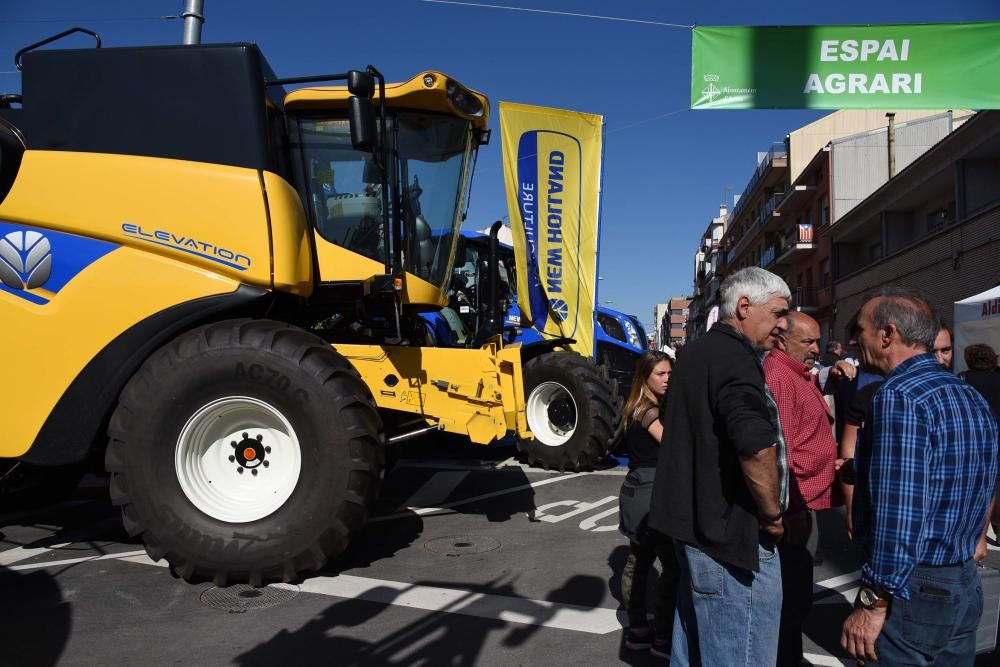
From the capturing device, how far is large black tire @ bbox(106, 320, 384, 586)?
4.30 metres

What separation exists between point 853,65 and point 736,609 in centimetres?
583

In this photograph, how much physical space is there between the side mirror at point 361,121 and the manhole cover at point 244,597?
9.15 ft

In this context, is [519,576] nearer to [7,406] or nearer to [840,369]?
[840,369]

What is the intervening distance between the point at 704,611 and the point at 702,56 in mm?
5641

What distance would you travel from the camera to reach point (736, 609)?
7.66ft

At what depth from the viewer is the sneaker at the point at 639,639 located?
3.57 m

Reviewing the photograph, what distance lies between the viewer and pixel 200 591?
14.3ft

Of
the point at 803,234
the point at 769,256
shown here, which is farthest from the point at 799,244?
the point at 769,256

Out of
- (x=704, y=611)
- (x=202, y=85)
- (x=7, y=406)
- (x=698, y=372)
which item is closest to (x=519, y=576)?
(x=704, y=611)

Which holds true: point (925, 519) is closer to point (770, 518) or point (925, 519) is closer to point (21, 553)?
point (770, 518)

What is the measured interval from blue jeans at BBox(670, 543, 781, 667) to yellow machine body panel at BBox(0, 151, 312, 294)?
11.0 ft

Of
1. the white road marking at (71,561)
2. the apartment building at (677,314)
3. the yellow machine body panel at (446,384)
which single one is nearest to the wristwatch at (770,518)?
the yellow machine body panel at (446,384)

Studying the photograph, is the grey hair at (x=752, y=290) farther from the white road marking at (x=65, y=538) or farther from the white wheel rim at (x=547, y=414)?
the white wheel rim at (x=547, y=414)

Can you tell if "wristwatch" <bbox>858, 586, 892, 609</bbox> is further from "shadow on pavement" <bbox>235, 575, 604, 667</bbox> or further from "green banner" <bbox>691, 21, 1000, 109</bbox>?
A: "green banner" <bbox>691, 21, 1000, 109</bbox>
